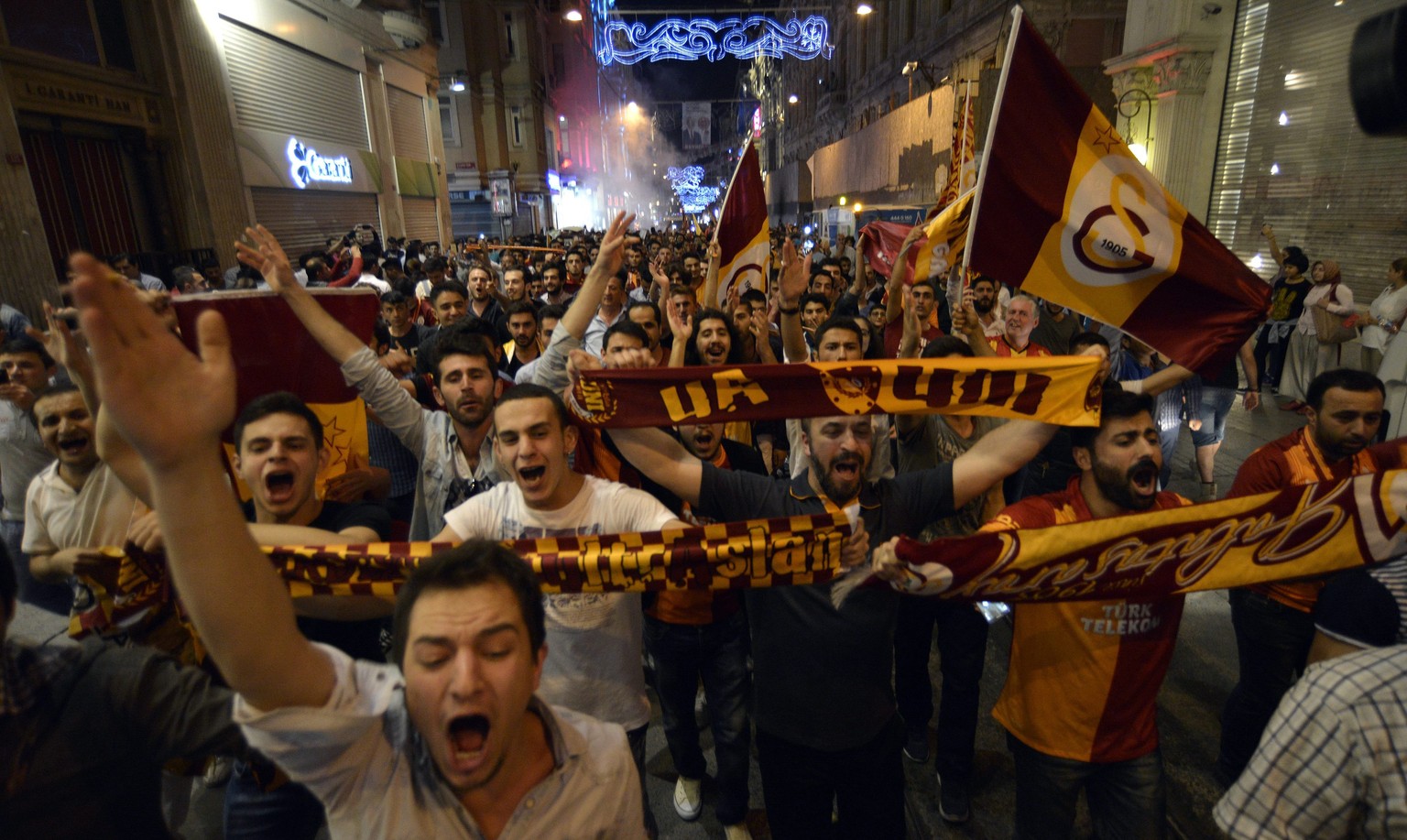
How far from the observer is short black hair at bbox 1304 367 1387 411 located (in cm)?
312

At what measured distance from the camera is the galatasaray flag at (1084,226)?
3137mm

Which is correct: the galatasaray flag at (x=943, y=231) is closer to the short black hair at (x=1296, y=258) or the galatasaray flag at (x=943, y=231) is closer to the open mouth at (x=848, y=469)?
the open mouth at (x=848, y=469)

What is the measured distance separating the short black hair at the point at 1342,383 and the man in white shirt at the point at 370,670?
11.6 feet

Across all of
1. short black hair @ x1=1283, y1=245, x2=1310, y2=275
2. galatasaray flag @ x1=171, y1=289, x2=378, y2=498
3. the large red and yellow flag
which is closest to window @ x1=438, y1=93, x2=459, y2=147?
the large red and yellow flag

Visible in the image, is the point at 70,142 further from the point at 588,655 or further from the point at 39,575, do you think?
the point at 588,655

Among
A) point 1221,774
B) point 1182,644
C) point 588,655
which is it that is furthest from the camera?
point 1182,644

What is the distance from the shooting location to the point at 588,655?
104 inches

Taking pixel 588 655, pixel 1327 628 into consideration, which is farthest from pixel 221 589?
pixel 1327 628

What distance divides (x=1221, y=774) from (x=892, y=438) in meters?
2.38

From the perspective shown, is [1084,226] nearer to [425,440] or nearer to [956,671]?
[956,671]

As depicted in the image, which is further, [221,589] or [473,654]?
[473,654]

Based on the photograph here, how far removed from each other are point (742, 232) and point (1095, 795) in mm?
5281

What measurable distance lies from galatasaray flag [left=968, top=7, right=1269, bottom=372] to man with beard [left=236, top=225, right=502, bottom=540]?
95.6 inches

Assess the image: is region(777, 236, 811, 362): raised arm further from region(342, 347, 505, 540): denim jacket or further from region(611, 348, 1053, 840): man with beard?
region(342, 347, 505, 540): denim jacket
